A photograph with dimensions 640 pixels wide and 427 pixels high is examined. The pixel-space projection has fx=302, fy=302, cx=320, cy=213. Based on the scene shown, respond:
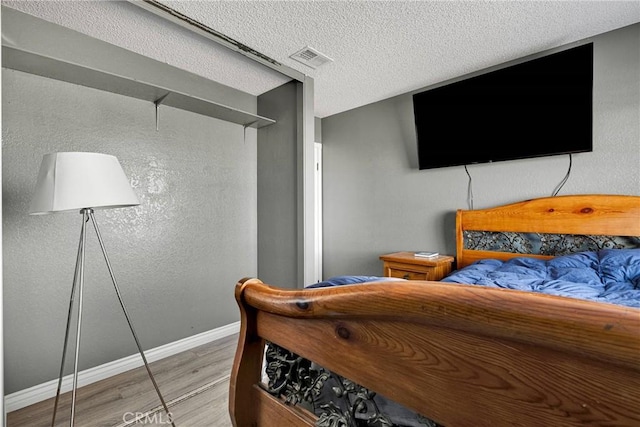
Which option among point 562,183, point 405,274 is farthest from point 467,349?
point 562,183

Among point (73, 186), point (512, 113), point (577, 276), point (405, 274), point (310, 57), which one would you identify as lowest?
point (405, 274)

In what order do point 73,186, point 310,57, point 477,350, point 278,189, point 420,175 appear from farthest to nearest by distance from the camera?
point 420,175 → point 278,189 → point 310,57 → point 73,186 → point 477,350

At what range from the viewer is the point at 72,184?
142 cm

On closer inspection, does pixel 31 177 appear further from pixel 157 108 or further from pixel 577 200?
pixel 577 200

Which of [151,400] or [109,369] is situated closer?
[151,400]

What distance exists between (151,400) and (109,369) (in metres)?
0.52

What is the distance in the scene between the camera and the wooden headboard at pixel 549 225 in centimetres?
195

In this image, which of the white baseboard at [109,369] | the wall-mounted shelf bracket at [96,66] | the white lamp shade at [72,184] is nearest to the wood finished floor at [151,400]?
the white baseboard at [109,369]

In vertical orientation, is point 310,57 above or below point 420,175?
above

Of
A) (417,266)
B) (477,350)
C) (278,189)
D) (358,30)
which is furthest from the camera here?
(278,189)

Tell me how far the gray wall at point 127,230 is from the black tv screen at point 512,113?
1.76 m

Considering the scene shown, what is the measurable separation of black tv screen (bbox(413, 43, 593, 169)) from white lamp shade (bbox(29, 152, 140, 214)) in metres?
2.48

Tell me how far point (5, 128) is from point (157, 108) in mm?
884

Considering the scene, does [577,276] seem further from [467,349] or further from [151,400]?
[151,400]
